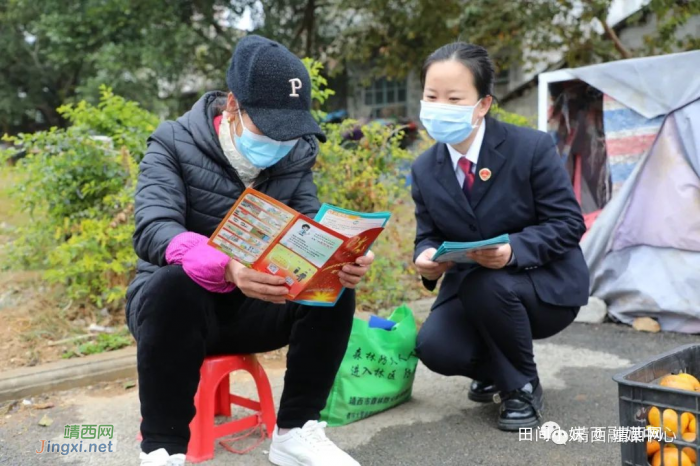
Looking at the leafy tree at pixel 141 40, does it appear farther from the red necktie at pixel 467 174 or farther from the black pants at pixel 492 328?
the black pants at pixel 492 328

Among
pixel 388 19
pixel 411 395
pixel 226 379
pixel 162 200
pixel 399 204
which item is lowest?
pixel 411 395

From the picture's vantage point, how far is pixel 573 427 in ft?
9.13

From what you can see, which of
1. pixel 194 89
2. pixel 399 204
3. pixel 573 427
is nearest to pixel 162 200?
pixel 573 427

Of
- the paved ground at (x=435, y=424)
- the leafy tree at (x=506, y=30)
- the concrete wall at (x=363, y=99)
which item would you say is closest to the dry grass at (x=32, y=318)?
the paved ground at (x=435, y=424)

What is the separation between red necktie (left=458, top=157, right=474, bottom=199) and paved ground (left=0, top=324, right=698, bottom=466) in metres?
0.97

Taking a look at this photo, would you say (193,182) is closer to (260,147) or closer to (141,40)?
(260,147)

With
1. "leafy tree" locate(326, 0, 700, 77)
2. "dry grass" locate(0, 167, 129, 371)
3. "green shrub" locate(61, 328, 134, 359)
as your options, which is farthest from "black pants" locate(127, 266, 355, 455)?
"leafy tree" locate(326, 0, 700, 77)

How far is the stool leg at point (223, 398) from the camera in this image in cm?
292

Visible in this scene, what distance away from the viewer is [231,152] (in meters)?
2.43

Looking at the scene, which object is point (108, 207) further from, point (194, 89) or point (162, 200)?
point (194, 89)

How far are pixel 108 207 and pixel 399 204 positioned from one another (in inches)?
78.9

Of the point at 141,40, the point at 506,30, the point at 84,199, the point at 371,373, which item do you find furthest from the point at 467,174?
the point at 141,40

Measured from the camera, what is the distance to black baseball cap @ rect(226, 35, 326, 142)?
7.34 ft

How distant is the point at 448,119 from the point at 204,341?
1.31m
